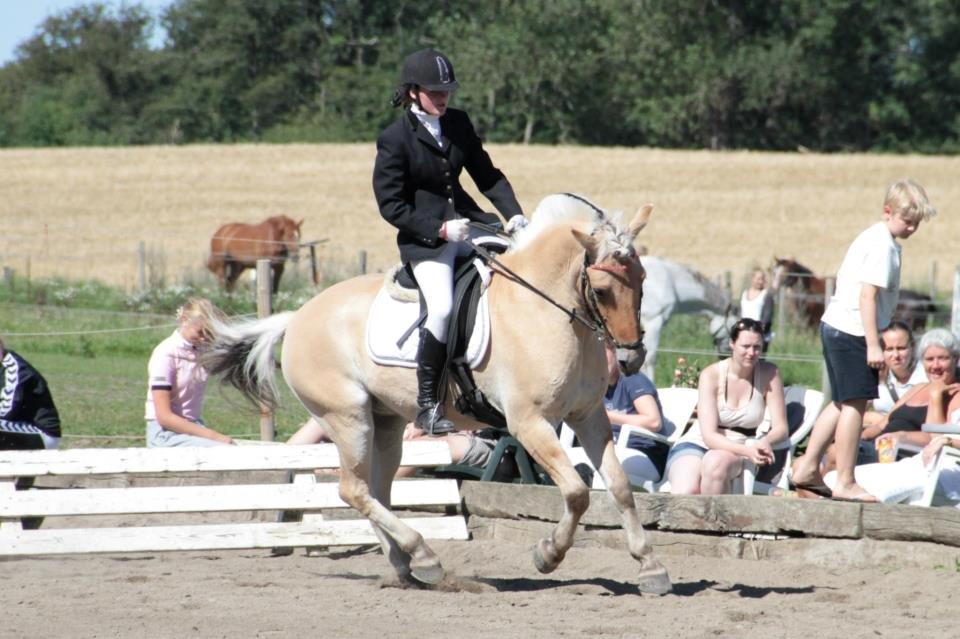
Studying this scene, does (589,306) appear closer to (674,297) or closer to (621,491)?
(621,491)

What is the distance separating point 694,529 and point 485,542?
135 centimetres

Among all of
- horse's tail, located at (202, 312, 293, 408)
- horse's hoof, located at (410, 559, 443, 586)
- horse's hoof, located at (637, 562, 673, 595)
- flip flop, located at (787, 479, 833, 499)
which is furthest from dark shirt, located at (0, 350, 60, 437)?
flip flop, located at (787, 479, 833, 499)

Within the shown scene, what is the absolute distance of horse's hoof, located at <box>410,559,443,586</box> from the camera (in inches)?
268

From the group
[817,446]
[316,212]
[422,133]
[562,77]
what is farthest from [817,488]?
[562,77]

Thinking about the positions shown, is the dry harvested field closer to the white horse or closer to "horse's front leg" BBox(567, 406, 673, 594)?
the white horse

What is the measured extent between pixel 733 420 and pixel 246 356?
9.46 ft

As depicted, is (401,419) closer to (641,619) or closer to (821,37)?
(641,619)

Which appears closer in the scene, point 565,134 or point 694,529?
point 694,529

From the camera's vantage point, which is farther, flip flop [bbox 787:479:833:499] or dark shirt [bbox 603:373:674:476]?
dark shirt [bbox 603:373:674:476]

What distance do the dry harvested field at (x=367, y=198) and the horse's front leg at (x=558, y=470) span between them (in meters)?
21.6

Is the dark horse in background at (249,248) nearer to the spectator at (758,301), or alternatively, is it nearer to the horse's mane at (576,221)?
the spectator at (758,301)

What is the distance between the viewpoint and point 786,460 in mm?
8203

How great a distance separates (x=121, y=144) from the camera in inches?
2569

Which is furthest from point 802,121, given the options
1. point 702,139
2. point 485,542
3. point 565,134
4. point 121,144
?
point 485,542
